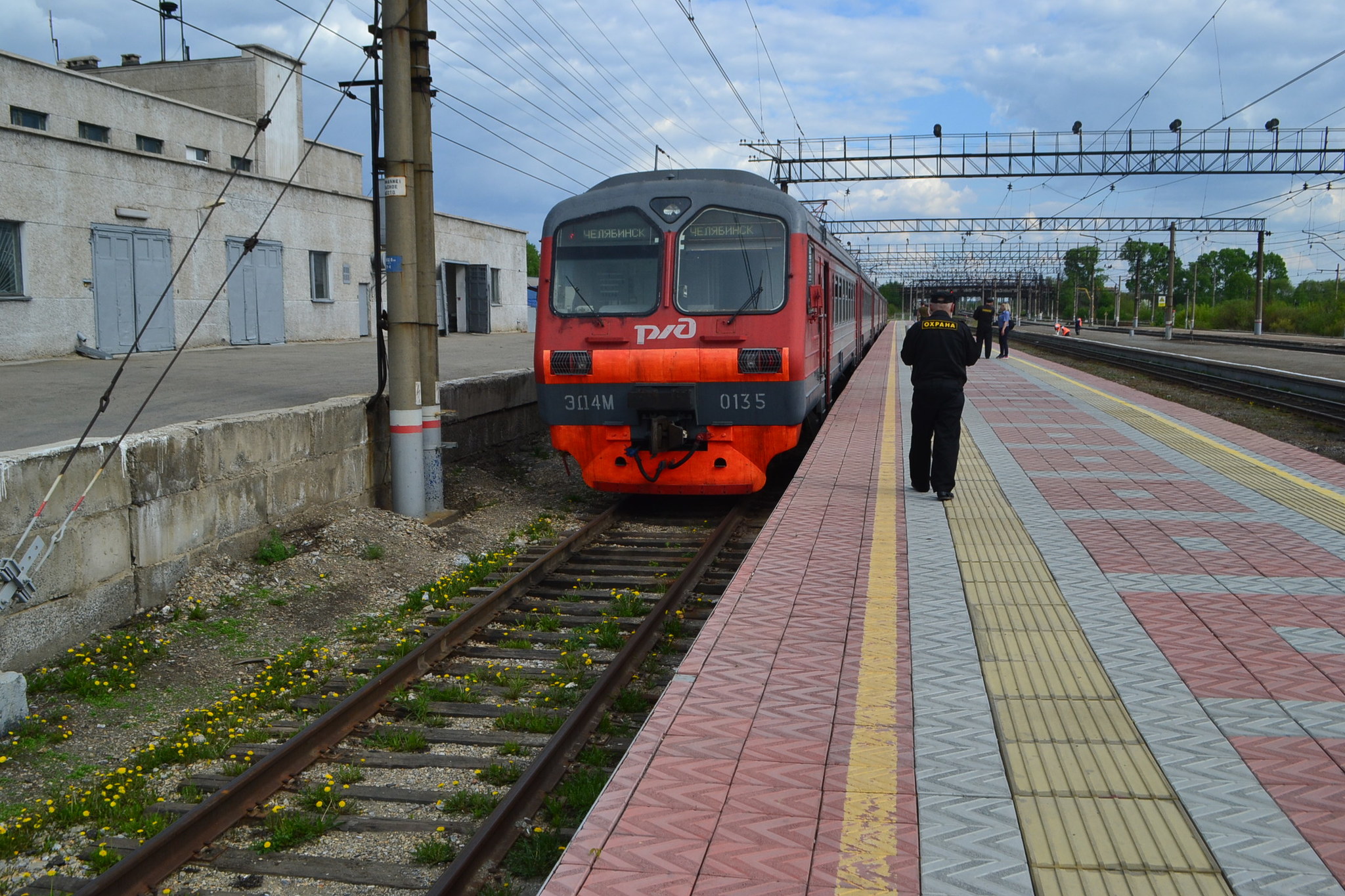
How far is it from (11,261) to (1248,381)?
22803 millimetres

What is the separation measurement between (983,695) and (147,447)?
5325 millimetres

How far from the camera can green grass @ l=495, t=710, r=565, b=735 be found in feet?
17.1

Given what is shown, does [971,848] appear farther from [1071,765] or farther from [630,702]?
[630,702]

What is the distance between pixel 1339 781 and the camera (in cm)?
358

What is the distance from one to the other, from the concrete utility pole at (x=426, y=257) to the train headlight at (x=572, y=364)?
1.08m

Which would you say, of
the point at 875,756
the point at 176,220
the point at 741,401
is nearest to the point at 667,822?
the point at 875,756

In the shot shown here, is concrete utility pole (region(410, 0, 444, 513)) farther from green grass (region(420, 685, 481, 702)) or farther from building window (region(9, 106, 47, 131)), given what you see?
building window (region(9, 106, 47, 131))

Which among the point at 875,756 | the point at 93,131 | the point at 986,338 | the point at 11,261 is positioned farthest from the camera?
the point at 986,338

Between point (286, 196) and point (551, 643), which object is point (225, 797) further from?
point (286, 196)

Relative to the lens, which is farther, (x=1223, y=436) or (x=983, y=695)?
(x=1223, y=436)

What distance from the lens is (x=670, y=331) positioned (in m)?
10.0

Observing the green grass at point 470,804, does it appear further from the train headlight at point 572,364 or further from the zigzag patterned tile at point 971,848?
the train headlight at point 572,364

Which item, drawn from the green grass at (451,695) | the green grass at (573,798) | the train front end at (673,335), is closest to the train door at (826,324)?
the train front end at (673,335)

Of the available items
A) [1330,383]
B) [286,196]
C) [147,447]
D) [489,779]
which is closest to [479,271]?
[286,196]
